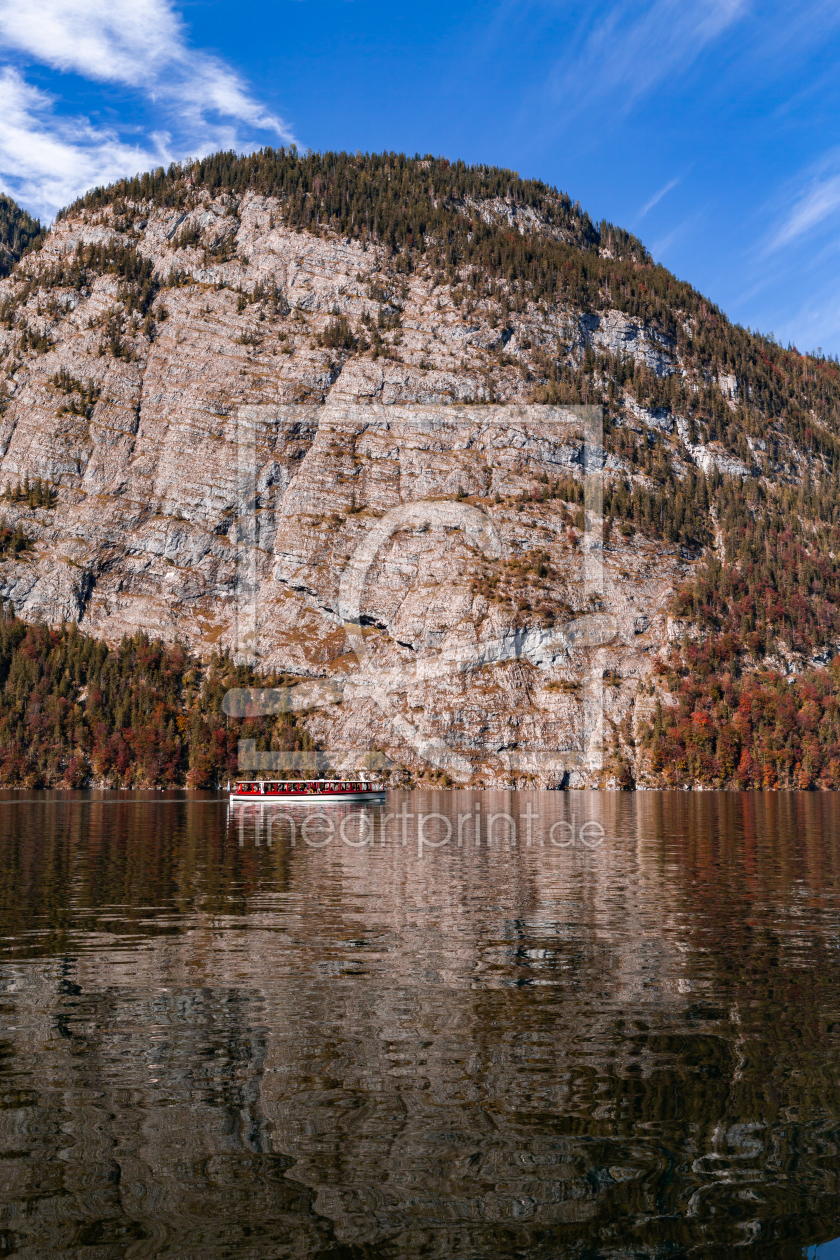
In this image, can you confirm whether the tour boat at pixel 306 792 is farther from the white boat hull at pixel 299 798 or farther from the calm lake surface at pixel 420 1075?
the calm lake surface at pixel 420 1075

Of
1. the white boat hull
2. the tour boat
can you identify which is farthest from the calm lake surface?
the tour boat

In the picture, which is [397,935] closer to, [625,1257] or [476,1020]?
[476,1020]

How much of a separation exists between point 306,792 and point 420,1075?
457 ft

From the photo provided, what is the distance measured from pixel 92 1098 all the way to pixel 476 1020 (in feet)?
34.8

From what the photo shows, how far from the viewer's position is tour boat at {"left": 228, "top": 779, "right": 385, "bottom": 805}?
155m

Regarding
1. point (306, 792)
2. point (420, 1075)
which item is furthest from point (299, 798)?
point (420, 1075)

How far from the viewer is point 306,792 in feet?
518

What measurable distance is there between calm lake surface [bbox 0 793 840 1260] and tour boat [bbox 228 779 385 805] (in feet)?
345

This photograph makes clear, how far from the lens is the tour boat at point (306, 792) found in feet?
509

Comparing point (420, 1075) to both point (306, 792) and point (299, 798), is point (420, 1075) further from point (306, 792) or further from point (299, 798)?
point (306, 792)

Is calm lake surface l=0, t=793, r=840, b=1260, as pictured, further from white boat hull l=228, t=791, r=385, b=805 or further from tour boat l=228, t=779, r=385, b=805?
tour boat l=228, t=779, r=385, b=805

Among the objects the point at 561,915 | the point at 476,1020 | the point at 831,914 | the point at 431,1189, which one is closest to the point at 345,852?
the point at 561,915

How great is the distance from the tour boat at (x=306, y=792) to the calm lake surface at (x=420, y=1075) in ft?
345

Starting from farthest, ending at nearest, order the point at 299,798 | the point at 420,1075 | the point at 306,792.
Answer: the point at 306,792 → the point at 299,798 → the point at 420,1075
